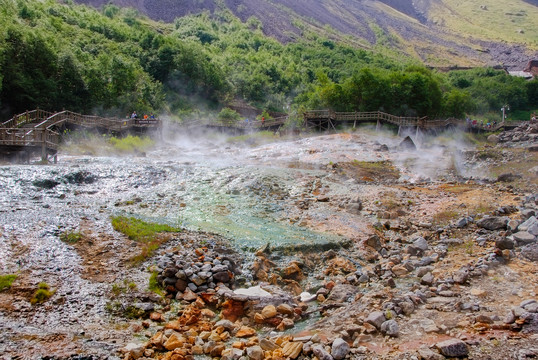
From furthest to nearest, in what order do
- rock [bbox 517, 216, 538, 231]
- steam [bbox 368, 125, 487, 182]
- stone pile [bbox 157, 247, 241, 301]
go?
steam [bbox 368, 125, 487, 182], rock [bbox 517, 216, 538, 231], stone pile [bbox 157, 247, 241, 301]

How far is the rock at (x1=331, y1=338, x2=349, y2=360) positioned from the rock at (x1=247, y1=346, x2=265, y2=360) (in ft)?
3.53

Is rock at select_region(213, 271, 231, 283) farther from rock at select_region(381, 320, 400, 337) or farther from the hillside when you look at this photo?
the hillside

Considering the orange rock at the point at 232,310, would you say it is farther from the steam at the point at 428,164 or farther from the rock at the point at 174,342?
the steam at the point at 428,164

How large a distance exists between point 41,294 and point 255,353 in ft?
14.4

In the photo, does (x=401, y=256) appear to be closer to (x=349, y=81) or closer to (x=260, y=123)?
(x=260, y=123)

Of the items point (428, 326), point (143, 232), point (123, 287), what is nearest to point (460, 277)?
point (428, 326)

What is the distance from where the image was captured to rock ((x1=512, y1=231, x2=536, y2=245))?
10250 mm

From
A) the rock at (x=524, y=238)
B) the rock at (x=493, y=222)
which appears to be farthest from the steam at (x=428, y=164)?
the rock at (x=524, y=238)

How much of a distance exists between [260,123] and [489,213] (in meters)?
34.8

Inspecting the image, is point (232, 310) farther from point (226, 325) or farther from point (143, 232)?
point (143, 232)

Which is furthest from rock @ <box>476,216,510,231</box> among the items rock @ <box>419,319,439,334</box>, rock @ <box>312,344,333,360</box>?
rock @ <box>312,344,333,360</box>

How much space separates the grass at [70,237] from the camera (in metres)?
10.3

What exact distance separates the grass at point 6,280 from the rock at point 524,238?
1124 centimetres

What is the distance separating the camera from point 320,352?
6.34 meters
